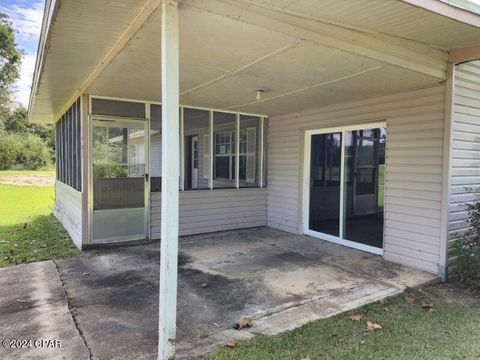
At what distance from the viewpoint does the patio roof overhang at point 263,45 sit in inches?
102

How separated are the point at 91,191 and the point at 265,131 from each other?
3696 millimetres

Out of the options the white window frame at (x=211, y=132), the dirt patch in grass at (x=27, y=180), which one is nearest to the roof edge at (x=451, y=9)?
the white window frame at (x=211, y=132)

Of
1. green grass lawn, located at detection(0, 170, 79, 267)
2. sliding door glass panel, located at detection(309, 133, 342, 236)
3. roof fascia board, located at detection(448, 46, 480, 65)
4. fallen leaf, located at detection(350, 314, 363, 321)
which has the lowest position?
green grass lawn, located at detection(0, 170, 79, 267)

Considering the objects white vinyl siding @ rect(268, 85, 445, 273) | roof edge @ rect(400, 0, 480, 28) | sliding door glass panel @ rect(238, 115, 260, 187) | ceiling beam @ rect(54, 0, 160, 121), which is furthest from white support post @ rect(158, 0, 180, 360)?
sliding door glass panel @ rect(238, 115, 260, 187)

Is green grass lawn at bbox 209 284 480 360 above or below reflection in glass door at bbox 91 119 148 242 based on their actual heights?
below

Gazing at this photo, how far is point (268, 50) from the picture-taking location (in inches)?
125

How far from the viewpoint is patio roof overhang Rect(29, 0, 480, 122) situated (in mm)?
2590

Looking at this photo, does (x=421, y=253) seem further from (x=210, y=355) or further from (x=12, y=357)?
(x=12, y=357)

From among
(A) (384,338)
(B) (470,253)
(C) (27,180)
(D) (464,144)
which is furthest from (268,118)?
(C) (27,180)

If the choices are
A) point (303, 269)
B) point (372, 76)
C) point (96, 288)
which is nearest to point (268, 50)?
point (372, 76)

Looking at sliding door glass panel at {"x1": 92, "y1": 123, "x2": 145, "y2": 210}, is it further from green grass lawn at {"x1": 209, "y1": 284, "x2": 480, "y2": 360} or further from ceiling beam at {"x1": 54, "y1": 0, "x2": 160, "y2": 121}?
green grass lawn at {"x1": 209, "y1": 284, "x2": 480, "y2": 360}

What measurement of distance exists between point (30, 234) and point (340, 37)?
6622 millimetres

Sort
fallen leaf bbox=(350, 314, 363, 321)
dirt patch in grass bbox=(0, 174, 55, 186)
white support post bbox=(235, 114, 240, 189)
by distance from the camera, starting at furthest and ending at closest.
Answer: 1. dirt patch in grass bbox=(0, 174, 55, 186)
2. white support post bbox=(235, 114, 240, 189)
3. fallen leaf bbox=(350, 314, 363, 321)

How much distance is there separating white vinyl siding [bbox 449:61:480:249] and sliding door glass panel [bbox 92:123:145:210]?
4.62 metres
